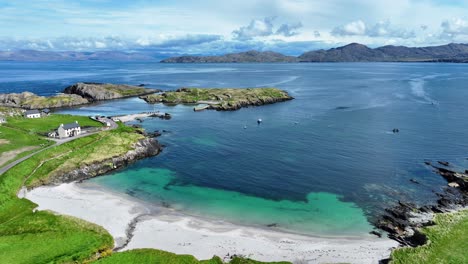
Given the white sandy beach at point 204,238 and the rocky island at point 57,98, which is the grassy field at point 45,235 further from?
the rocky island at point 57,98

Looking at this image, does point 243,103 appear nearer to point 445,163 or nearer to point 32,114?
point 32,114

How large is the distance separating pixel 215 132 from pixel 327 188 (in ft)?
169

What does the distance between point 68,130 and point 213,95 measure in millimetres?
100456

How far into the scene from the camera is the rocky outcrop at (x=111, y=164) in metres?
71.4

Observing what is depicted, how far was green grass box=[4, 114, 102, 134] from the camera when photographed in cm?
9569

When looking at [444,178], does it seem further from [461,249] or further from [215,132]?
[215,132]

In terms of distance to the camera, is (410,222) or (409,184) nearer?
(410,222)

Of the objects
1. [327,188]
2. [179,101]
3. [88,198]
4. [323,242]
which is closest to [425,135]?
[327,188]

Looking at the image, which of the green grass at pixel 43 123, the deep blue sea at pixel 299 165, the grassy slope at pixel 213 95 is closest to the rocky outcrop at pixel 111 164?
the deep blue sea at pixel 299 165

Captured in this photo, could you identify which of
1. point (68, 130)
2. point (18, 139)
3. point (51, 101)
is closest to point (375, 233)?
point (68, 130)

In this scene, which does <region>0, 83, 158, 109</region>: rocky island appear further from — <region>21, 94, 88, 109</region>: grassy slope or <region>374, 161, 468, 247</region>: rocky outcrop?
<region>374, 161, 468, 247</region>: rocky outcrop

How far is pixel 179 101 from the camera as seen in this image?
176 meters

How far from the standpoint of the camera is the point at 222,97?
17788 cm

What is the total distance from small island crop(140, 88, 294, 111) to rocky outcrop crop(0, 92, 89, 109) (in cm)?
3631
